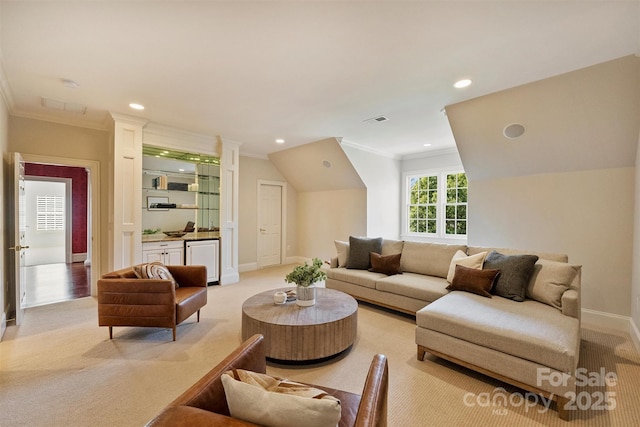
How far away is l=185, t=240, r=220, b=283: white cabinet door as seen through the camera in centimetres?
452

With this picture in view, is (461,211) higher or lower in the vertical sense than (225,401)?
higher

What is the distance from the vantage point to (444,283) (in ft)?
10.7

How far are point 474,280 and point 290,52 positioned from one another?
2.80 meters

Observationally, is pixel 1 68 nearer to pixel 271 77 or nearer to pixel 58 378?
pixel 271 77

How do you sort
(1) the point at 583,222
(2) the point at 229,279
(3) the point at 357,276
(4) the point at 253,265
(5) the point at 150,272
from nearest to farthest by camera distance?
(5) the point at 150,272 → (1) the point at 583,222 → (3) the point at 357,276 → (2) the point at 229,279 → (4) the point at 253,265

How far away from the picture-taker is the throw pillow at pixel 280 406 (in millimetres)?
830

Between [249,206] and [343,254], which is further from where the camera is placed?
[249,206]

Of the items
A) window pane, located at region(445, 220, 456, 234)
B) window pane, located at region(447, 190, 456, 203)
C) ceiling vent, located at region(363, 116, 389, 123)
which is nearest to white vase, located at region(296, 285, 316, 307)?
ceiling vent, located at region(363, 116, 389, 123)

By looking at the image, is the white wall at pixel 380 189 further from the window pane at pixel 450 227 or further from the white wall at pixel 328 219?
the window pane at pixel 450 227

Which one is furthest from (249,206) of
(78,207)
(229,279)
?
(78,207)

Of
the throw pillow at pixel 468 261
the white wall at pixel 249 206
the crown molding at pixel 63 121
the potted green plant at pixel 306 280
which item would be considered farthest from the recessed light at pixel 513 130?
the crown molding at pixel 63 121

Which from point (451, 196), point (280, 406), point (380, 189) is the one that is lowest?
point (280, 406)

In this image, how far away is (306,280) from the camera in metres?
2.67

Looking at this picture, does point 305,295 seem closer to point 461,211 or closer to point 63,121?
point 461,211
